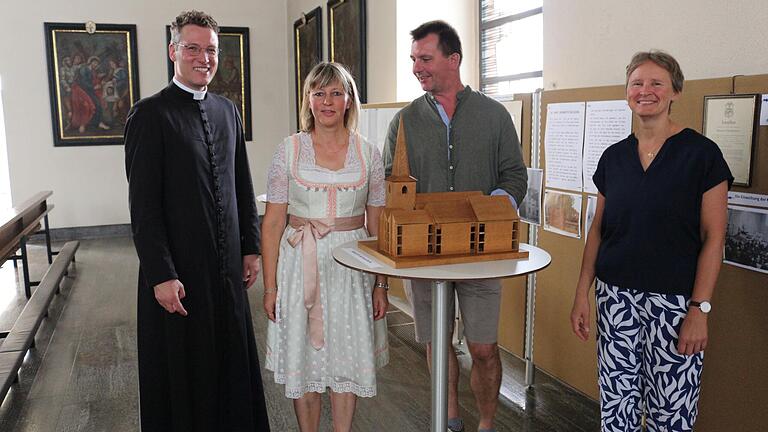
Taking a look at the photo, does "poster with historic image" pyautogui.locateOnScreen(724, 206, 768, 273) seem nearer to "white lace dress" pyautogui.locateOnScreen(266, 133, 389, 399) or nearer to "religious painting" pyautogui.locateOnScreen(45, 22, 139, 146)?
"white lace dress" pyautogui.locateOnScreen(266, 133, 389, 399)

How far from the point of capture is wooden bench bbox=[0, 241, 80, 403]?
3.74 meters

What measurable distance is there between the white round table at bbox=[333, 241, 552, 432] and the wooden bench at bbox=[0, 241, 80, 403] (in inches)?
99.7

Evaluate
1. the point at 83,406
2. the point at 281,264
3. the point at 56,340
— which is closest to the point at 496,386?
the point at 281,264

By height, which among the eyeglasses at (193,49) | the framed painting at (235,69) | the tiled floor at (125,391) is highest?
the framed painting at (235,69)

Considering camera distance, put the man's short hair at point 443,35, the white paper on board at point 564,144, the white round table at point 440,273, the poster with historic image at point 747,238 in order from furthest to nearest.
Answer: the white paper on board at point 564,144, the man's short hair at point 443,35, the poster with historic image at point 747,238, the white round table at point 440,273

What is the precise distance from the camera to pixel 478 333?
298 centimetres

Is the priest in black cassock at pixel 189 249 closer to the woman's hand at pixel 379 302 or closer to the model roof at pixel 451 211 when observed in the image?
the woman's hand at pixel 379 302

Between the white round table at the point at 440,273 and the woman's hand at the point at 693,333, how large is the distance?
479 mm

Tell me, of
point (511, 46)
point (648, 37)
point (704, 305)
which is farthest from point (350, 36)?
point (704, 305)

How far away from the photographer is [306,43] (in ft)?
29.3

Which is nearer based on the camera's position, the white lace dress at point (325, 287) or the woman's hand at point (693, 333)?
the woman's hand at point (693, 333)

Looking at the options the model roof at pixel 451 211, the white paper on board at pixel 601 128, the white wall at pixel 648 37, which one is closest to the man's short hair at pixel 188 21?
the model roof at pixel 451 211

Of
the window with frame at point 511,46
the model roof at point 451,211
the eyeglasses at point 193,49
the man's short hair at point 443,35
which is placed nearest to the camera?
the model roof at point 451,211

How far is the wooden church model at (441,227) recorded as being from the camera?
2150 millimetres
